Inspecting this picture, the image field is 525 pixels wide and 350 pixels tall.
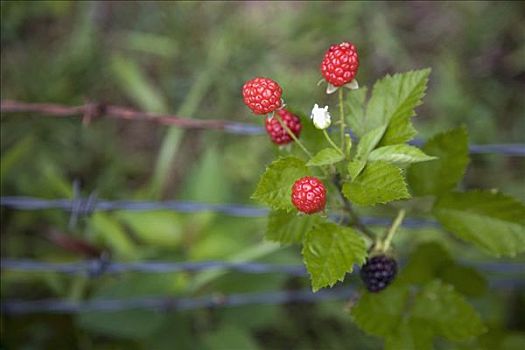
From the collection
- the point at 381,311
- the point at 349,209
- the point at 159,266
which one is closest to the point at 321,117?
the point at 349,209

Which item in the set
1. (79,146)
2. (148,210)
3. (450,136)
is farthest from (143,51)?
(450,136)

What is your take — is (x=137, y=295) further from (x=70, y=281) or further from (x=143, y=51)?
(x=143, y=51)

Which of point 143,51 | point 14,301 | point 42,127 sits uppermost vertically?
point 143,51

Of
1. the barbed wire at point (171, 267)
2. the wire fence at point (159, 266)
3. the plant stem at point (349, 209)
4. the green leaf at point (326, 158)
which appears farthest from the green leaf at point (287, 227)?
the barbed wire at point (171, 267)

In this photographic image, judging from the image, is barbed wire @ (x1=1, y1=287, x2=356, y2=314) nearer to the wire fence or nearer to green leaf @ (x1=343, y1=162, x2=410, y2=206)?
the wire fence

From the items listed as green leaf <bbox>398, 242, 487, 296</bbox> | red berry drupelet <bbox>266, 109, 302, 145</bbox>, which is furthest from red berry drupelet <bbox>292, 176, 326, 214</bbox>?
green leaf <bbox>398, 242, 487, 296</bbox>

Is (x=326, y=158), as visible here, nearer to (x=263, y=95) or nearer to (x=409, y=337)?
(x=263, y=95)

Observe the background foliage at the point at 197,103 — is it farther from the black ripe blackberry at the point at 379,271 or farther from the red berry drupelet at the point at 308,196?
the red berry drupelet at the point at 308,196
